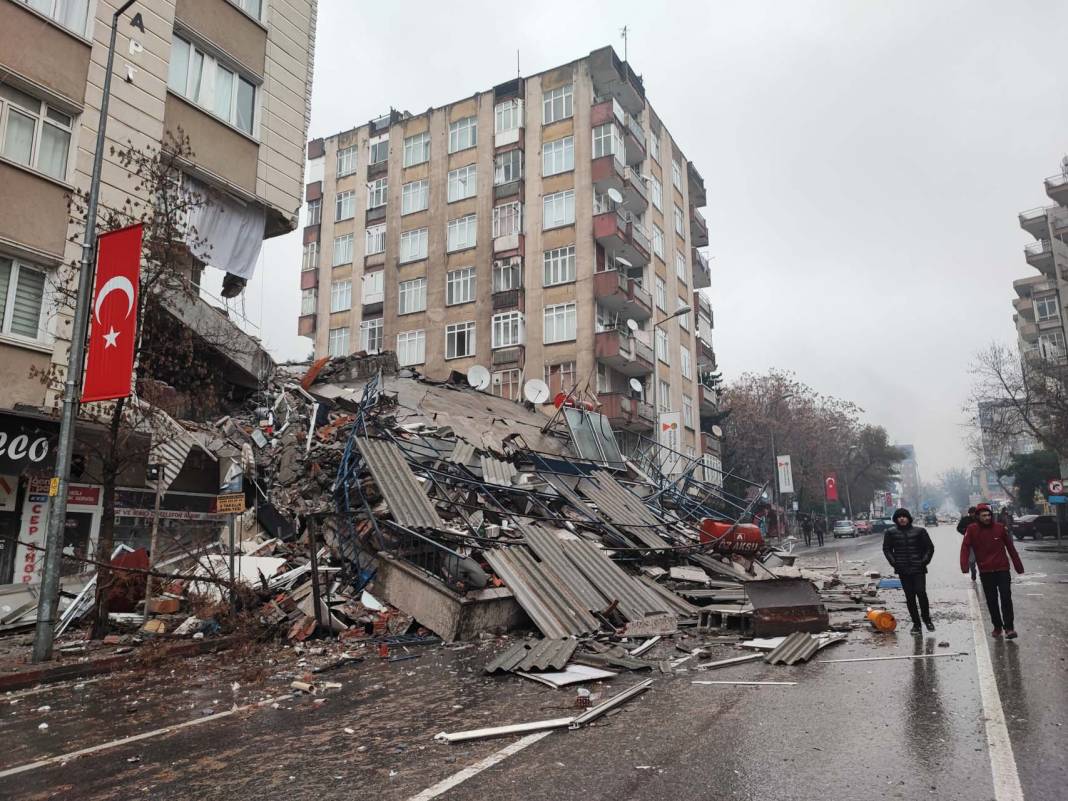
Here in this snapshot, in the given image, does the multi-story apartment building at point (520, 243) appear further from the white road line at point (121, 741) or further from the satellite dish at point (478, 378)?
the white road line at point (121, 741)

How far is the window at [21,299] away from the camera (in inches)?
474

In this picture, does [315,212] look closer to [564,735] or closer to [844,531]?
[564,735]

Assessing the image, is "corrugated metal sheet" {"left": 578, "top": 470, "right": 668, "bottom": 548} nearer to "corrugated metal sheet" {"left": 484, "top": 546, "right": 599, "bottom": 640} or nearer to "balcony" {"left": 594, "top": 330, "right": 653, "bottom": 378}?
"corrugated metal sheet" {"left": 484, "top": 546, "right": 599, "bottom": 640}

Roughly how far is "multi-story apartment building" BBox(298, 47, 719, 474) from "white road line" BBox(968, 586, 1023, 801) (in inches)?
1004

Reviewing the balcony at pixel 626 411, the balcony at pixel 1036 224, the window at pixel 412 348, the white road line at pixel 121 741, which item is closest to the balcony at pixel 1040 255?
the balcony at pixel 1036 224

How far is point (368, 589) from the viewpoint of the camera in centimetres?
1112

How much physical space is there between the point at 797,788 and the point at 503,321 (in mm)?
33176

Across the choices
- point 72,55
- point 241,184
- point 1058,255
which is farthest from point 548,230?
point 1058,255

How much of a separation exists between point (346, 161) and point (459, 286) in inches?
520

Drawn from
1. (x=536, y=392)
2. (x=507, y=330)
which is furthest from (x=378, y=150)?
(x=536, y=392)

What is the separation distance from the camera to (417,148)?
41562 millimetres

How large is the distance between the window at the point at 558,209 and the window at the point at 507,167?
7.84ft

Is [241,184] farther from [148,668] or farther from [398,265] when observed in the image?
[398,265]

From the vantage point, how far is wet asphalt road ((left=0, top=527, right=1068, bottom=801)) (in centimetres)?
425
